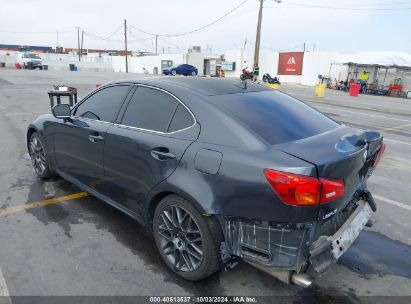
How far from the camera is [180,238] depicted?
2975 millimetres

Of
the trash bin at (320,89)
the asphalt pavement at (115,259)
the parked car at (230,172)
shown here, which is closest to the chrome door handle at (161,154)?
the parked car at (230,172)

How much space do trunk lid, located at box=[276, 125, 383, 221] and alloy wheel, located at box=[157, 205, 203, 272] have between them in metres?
0.94

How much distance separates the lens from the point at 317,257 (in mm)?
2443

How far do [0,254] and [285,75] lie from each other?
40101 millimetres

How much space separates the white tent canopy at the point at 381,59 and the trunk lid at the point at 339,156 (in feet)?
94.0

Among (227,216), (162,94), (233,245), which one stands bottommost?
(233,245)

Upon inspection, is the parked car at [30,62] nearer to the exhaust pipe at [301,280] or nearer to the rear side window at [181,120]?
the rear side window at [181,120]

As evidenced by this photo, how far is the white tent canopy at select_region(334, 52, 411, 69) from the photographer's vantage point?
2792 centimetres

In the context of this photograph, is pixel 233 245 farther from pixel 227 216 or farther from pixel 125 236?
pixel 125 236

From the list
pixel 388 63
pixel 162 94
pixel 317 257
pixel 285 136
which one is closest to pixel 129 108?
pixel 162 94

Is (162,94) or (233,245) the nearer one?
(233,245)

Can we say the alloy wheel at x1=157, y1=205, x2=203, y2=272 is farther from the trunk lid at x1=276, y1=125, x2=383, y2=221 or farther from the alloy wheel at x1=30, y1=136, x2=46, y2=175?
the alloy wheel at x1=30, y1=136, x2=46, y2=175

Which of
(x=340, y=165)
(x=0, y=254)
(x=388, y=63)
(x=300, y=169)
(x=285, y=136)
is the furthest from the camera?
(x=388, y=63)

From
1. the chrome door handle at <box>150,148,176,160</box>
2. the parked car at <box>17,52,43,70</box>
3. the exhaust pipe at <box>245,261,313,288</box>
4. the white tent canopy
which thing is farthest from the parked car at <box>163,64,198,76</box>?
the exhaust pipe at <box>245,261,313,288</box>
